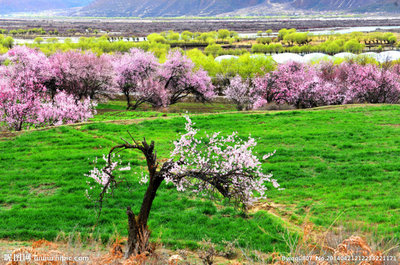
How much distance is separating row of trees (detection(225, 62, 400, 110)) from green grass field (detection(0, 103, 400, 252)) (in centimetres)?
1127

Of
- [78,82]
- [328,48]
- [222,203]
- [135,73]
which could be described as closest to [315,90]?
[135,73]

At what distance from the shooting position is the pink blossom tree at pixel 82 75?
3347 cm

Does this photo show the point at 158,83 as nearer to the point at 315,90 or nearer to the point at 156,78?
the point at 156,78

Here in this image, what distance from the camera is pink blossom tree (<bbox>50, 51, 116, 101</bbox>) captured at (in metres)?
33.5

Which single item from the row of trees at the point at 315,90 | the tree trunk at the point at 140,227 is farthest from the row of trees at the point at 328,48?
the tree trunk at the point at 140,227

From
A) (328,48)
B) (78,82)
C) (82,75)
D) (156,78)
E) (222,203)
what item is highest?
(328,48)

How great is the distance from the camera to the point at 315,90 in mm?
31844

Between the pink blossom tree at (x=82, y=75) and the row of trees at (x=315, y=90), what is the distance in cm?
1321

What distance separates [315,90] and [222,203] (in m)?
23.3

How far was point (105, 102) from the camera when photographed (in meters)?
41.9

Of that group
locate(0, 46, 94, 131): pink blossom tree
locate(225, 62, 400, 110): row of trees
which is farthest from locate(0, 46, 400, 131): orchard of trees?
locate(0, 46, 94, 131): pink blossom tree

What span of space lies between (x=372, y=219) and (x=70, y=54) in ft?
111

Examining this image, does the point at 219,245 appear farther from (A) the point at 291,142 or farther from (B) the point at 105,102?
(B) the point at 105,102

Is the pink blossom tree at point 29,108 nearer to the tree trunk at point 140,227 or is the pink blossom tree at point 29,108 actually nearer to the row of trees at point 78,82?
the row of trees at point 78,82
